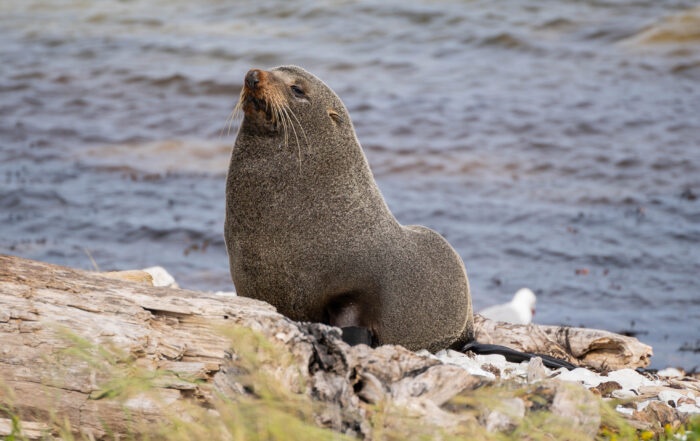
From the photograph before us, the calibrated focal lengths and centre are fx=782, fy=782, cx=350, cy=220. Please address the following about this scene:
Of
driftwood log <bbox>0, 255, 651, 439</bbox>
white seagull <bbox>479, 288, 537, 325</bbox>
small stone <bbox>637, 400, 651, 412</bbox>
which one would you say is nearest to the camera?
driftwood log <bbox>0, 255, 651, 439</bbox>

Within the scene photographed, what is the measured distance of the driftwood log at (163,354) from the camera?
3.49 metres

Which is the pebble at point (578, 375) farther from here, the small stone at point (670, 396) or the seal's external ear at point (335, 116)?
the seal's external ear at point (335, 116)

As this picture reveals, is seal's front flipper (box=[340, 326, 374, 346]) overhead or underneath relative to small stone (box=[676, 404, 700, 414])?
overhead

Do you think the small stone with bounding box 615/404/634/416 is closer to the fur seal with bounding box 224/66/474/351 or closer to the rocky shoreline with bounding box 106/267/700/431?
the rocky shoreline with bounding box 106/267/700/431

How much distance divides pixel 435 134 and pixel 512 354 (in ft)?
36.8

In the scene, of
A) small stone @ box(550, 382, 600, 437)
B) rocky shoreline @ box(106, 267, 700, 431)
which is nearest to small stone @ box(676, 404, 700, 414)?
rocky shoreline @ box(106, 267, 700, 431)

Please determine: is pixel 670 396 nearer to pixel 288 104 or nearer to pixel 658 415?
pixel 658 415

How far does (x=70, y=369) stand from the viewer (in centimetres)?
381

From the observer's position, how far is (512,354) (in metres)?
5.94

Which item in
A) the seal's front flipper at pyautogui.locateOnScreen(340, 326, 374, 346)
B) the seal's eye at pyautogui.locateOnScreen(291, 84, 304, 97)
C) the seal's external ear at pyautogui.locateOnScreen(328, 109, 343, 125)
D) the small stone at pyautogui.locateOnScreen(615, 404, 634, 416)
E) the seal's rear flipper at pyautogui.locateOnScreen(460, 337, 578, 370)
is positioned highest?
the seal's eye at pyautogui.locateOnScreen(291, 84, 304, 97)

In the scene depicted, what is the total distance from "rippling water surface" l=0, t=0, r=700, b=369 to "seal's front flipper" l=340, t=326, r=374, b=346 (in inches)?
191

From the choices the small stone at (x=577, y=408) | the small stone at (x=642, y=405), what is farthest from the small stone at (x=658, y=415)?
the small stone at (x=577, y=408)

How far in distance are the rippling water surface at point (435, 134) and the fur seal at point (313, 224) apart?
4619mm

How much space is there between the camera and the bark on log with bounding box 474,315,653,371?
6.48 meters
